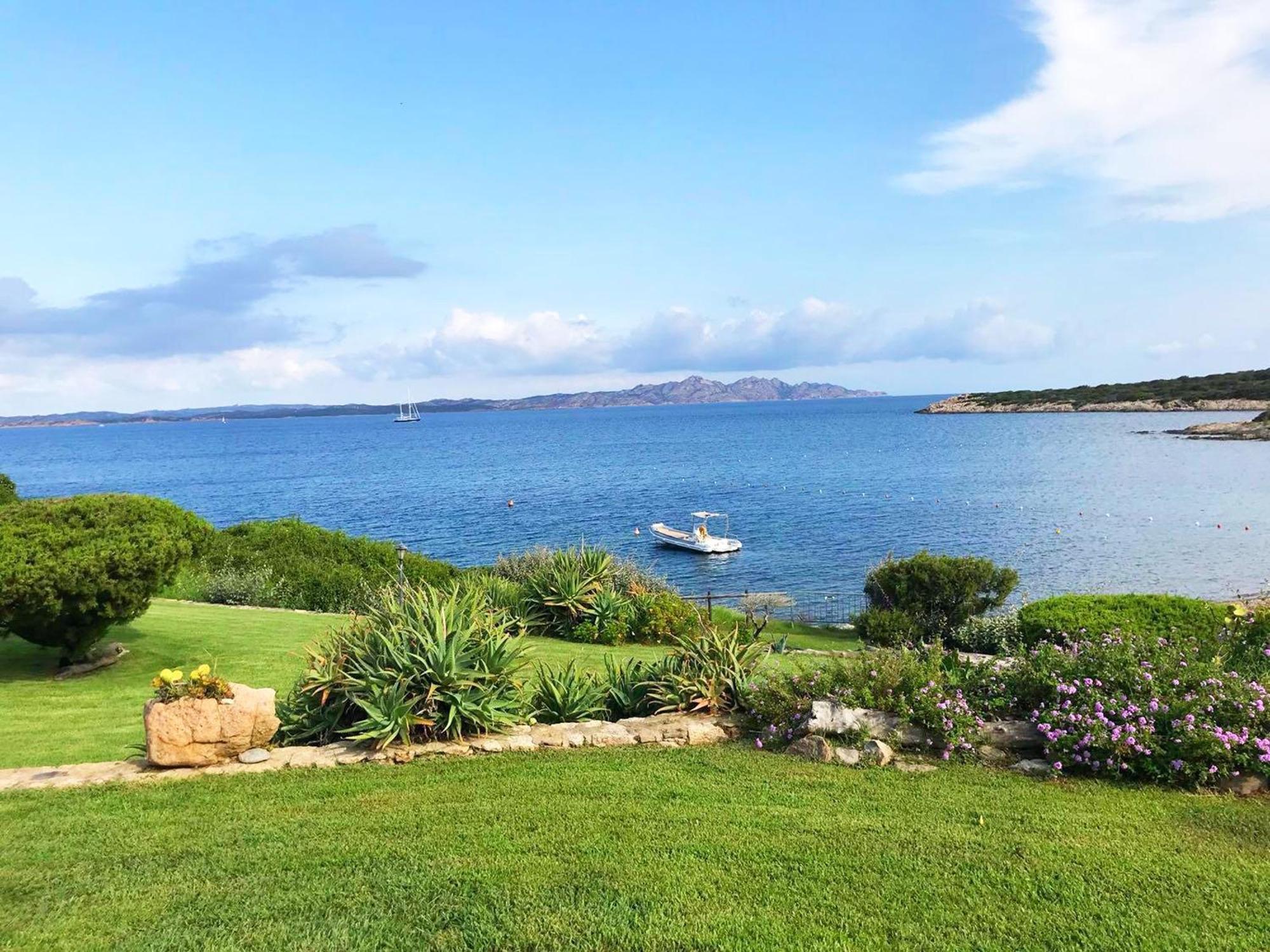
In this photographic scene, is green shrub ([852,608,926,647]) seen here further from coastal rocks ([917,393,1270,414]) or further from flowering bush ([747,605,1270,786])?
coastal rocks ([917,393,1270,414])

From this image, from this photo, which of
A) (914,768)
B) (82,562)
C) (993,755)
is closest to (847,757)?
(914,768)

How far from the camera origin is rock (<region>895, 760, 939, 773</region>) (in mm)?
7316

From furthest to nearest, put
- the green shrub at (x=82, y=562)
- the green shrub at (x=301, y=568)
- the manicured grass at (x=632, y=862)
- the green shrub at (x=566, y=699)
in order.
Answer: the green shrub at (x=301, y=568) → the green shrub at (x=82, y=562) → the green shrub at (x=566, y=699) → the manicured grass at (x=632, y=862)

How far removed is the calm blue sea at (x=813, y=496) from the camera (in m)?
36.6

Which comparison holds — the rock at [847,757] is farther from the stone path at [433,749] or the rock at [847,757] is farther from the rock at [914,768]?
the stone path at [433,749]

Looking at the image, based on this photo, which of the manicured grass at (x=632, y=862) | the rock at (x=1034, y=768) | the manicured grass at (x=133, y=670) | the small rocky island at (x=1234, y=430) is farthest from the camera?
the small rocky island at (x=1234, y=430)

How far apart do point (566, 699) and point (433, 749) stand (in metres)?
1.61

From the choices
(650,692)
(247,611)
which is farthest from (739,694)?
(247,611)

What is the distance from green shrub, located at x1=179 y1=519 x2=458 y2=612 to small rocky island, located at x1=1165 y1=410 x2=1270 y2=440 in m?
90.3

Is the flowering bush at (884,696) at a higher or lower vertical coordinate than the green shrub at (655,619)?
higher

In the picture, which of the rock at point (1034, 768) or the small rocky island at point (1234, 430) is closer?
the rock at point (1034, 768)

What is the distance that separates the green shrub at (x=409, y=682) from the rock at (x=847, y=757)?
311cm

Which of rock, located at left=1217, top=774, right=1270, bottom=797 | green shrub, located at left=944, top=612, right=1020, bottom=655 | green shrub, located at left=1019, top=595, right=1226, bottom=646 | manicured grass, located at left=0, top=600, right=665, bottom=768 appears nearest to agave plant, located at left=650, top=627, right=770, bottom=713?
manicured grass, located at left=0, top=600, right=665, bottom=768

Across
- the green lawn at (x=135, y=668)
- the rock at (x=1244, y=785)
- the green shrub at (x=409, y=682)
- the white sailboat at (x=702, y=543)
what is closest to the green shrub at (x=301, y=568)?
the green lawn at (x=135, y=668)
